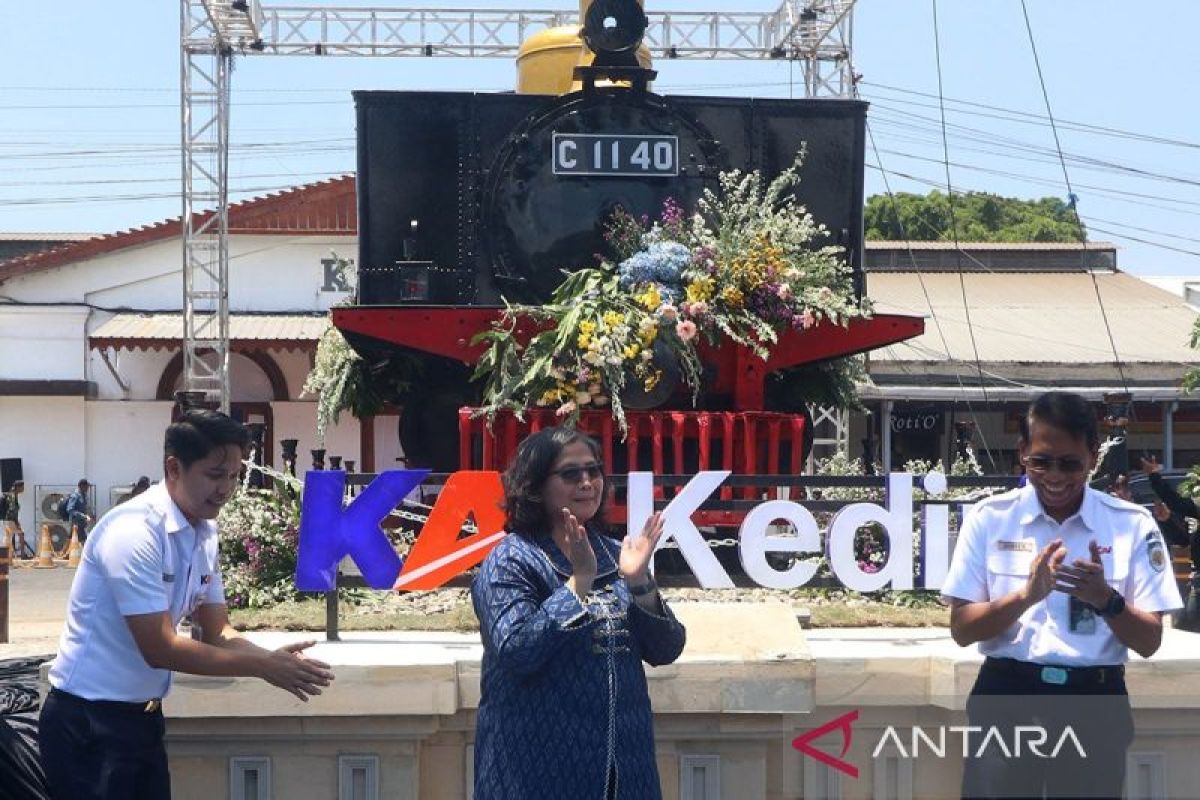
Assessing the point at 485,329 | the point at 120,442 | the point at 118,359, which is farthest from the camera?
the point at 118,359

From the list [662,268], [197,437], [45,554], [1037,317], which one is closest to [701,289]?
[662,268]

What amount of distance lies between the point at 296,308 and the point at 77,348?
4.15 m

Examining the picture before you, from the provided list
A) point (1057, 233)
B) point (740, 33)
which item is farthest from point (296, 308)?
point (1057, 233)

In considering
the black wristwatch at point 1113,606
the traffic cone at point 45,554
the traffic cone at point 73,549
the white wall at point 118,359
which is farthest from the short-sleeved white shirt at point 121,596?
the white wall at point 118,359

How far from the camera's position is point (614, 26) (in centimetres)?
893

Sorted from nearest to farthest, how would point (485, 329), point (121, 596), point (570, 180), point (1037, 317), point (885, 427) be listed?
point (121, 596) → point (485, 329) → point (570, 180) → point (885, 427) → point (1037, 317)

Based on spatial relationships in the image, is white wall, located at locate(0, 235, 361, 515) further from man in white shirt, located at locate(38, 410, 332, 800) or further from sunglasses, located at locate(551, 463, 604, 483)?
sunglasses, located at locate(551, 463, 604, 483)

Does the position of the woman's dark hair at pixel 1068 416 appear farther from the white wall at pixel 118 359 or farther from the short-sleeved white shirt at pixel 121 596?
the white wall at pixel 118 359

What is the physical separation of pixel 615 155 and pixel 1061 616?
18.2ft

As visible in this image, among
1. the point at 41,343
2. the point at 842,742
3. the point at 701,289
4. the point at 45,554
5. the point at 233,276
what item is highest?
the point at 233,276

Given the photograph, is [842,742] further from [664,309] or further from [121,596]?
[664,309]

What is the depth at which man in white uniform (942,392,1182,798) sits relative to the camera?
3.70m

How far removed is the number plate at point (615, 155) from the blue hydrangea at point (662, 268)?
113 centimetres

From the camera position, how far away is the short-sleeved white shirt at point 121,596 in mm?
3984
